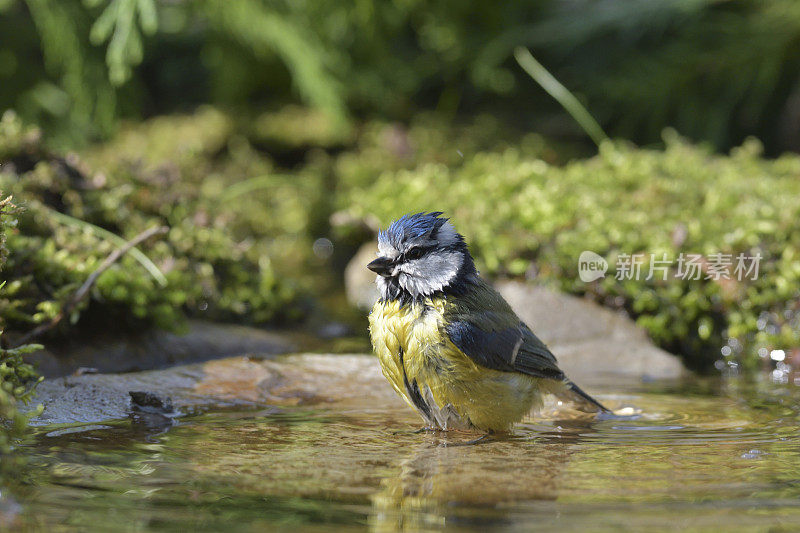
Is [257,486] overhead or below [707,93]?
below

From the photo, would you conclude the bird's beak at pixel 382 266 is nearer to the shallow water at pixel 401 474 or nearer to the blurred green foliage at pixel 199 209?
the shallow water at pixel 401 474

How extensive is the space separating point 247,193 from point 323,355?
173 inches

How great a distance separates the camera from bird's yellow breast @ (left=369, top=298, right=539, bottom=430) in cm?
330

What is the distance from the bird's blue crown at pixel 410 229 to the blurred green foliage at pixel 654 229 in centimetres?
211

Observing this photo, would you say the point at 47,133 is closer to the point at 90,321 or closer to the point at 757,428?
the point at 90,321

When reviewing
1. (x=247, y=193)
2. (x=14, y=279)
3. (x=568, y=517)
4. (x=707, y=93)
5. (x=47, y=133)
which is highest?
(x=707, y=93)

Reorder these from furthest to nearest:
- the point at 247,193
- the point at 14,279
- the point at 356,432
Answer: the point at 247,193 < the point at 14,279 < the point at 356,432

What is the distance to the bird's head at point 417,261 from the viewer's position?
347 centimetres

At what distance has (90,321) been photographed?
4.50 meters

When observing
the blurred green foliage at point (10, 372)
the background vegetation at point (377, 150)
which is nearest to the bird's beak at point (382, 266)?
the blurred green foliage at point (10, 372)

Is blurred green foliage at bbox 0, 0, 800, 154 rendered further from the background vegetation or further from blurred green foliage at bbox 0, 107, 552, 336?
blurred green foliage at bbox 0, 107, 552, 336

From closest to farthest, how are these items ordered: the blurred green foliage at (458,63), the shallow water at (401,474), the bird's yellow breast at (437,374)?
the shallow water at (401,474), the bird's yellow breast at (437,374), the blurred green foliage at (458,63)

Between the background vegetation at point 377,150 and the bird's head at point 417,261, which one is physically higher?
the background vegetation at point 377,150

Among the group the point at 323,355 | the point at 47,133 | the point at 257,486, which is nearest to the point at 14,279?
the point at 323,355
